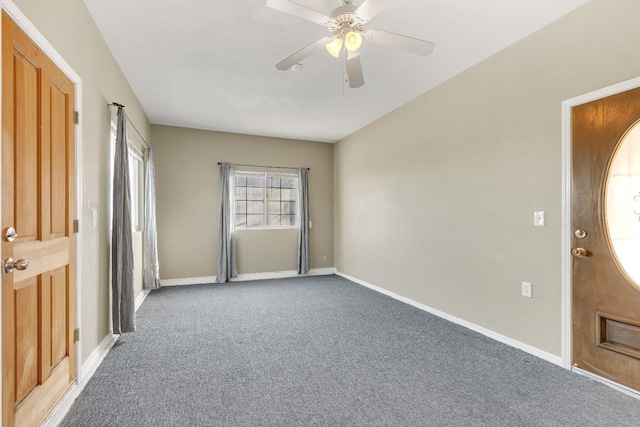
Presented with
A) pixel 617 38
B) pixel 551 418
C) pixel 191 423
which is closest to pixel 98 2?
pixel 191 423

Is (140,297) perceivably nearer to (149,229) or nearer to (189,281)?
(149,229)

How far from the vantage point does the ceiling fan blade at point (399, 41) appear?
2156mm

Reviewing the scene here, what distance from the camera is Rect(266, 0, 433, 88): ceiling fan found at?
1893mm

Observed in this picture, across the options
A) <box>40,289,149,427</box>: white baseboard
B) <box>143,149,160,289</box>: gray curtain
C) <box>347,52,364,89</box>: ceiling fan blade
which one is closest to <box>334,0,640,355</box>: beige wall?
<box>347,52,364,89</box>: ceiling fan blade

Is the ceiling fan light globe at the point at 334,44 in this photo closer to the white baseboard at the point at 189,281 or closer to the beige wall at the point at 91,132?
the beige wall at the point at 91,132

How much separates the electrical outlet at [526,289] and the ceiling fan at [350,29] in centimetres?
210

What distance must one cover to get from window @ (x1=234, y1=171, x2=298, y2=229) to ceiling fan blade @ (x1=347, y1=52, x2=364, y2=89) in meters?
3.96

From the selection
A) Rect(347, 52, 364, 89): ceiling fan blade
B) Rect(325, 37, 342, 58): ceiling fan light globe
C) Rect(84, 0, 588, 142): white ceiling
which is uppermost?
Rect(84, 0, 588, 142): white ceiling

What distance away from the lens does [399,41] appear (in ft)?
7.26

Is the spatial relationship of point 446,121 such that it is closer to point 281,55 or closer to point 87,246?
point 281,55

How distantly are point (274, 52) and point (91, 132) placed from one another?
1704mm

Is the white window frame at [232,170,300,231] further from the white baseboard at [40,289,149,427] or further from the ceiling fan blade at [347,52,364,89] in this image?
the ceiling fan blade at [347,52,364,89]

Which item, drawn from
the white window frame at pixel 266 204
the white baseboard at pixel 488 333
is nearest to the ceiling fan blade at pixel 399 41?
the white baseboard at pixel 488 333

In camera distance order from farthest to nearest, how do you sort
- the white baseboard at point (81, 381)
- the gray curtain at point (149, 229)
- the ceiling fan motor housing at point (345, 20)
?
the gray curtain at point (149, 229), the ceiling fan motor housing at point (345, 20), the white baseboard at point (81, 381)
